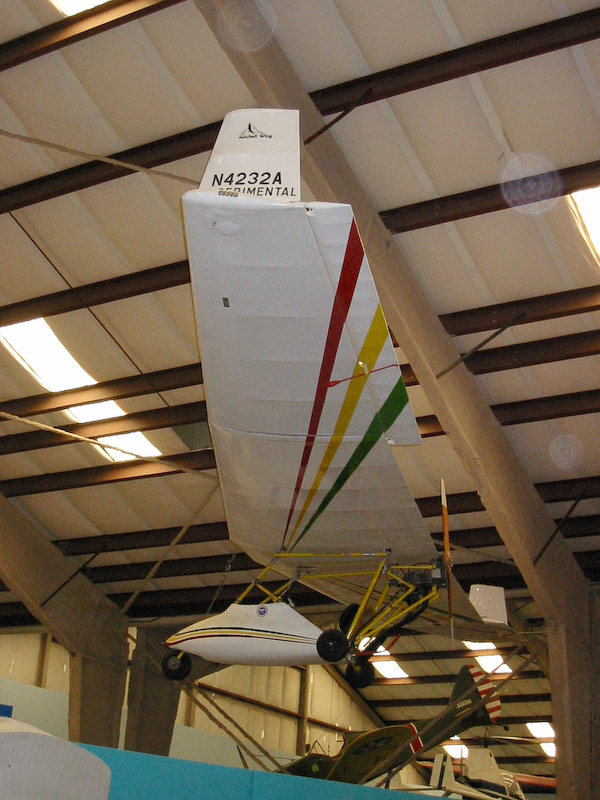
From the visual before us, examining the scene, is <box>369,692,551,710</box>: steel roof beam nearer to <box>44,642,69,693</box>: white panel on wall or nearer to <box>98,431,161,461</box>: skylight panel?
<box>44,642,69,693</box>: white panel on wall

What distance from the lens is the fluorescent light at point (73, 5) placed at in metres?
6.71

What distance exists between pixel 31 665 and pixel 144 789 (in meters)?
14.5

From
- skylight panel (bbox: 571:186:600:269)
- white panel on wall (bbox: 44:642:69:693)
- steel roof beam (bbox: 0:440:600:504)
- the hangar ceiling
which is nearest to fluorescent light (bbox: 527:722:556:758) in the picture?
the hangar ceiling

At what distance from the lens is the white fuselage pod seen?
6035mm

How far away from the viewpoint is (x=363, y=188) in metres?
7.52

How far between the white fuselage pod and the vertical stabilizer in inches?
140

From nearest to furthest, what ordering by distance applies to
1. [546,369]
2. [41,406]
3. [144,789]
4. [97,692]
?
[144,789] < [546,369] < [41,406] < [97,692]

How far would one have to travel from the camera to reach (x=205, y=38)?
6.87m

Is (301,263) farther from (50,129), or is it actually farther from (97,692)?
(97,692)

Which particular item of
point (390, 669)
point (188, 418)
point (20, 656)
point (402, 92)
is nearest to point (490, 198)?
point (402, 92)

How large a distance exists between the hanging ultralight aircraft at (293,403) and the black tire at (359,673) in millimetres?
15

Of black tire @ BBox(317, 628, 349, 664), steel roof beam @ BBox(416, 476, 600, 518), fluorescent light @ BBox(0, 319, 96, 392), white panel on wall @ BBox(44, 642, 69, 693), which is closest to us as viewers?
black tire @ BBox(317, 628, 349, 664)

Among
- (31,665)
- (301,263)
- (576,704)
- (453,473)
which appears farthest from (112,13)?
(31,665)

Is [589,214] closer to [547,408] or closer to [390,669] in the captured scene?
[547,408]
